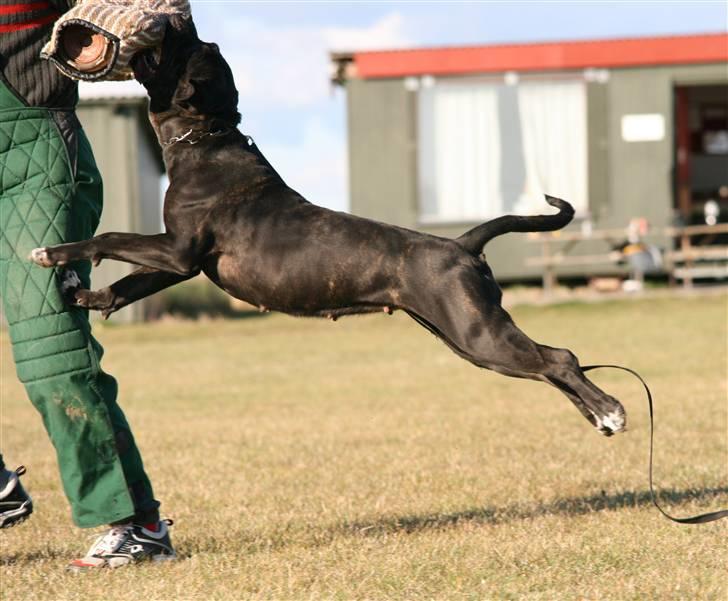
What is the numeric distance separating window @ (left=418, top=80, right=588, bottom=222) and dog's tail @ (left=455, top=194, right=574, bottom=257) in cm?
1452

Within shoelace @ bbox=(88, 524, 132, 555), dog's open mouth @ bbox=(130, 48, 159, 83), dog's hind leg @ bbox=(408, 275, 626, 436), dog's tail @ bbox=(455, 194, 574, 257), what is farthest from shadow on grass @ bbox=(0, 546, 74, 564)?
dog's tail @ bbox=(455, 194, 574, 257)

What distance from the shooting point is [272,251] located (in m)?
4.64

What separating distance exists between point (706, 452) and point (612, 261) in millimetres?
11887

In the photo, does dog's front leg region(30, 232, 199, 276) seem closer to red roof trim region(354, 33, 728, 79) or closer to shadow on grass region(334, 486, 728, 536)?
shadow on grass region(334, 486, 728, 536)

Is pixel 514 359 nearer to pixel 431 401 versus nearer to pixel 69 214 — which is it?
pixel 69 214

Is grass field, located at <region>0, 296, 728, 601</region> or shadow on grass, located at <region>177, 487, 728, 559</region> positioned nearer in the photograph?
grass field, located at <region>0, 296, 728, 601</region>

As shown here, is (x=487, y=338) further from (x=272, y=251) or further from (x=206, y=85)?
(x=206, y=85)

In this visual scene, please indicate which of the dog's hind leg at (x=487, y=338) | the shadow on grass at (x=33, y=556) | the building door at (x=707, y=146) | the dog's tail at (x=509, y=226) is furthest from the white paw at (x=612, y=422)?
the building door at (x=707, y=146)

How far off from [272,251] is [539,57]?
1529cm

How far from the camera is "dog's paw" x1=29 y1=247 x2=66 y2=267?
15.0 ft

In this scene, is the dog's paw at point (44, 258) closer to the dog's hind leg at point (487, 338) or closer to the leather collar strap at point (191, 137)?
the leather collar strap at point (191, 137)

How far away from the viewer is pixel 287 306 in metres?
4.71

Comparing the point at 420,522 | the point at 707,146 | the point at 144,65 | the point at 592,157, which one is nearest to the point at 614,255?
the point at 592,157

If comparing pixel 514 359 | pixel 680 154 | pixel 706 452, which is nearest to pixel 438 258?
pixel 514 359
